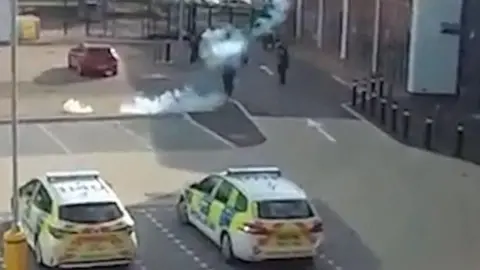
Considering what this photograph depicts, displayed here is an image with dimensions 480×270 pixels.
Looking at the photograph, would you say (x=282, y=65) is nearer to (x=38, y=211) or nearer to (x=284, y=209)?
(x=284, y=209)

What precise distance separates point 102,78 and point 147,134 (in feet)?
26.0

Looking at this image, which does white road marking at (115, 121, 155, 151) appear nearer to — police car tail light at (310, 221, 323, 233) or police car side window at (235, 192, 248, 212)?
police car side window at (235, 192, 248, 212)

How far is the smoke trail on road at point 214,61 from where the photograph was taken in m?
35.2

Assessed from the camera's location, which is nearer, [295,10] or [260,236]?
[260,236]

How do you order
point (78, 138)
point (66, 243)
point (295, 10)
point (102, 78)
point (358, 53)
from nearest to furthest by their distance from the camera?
point (66, 243) < point (78, 138) < point (102, 78) < point (358, 53) < point (295, 10)

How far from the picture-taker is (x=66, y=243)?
2017cm

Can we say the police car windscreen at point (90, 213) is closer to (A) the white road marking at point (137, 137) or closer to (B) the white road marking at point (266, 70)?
(A) the white road marking at point (137, 137)

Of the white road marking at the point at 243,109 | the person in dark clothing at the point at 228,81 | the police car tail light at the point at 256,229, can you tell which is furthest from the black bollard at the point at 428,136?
the police car tail light at the point at 256,229

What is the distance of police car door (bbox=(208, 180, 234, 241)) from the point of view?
21.6m

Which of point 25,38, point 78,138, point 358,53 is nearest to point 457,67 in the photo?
point 358,53

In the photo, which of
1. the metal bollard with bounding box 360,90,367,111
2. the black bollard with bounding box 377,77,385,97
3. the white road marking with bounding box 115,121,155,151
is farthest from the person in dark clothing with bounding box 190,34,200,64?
the white road marking with bounding box 115,121,155,151

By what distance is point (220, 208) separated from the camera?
21.8 m

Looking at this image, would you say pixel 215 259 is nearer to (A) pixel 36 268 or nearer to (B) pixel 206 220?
(B) pixel 206 220

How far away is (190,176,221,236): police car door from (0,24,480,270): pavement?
306mm
